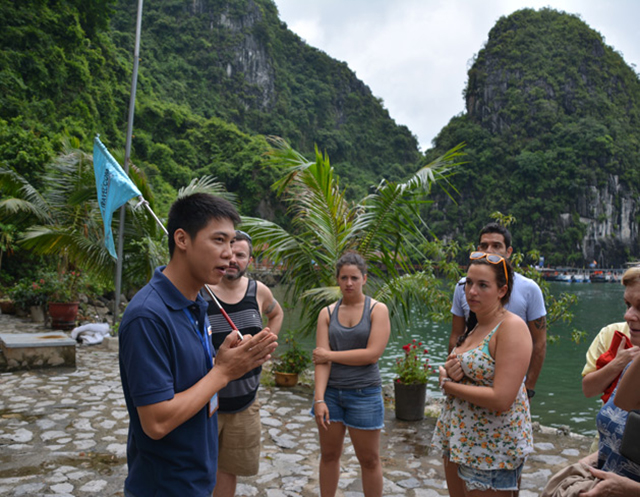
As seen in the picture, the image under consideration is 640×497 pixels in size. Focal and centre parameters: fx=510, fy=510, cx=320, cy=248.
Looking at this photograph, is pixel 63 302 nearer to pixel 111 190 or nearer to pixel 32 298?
pixel 32 298

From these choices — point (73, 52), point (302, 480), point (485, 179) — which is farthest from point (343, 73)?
point (302, 480)

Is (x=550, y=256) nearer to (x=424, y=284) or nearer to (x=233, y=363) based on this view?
(x=424, y=284)

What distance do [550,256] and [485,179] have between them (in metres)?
16.1

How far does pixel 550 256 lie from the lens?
245ft

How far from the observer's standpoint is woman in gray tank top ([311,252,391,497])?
9.78 ft

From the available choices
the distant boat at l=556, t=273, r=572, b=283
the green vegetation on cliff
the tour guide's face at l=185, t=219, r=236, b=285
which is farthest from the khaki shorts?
the green vegetation on cliff

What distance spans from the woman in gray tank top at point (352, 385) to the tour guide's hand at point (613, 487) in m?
1.38

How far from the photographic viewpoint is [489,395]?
2164 mm

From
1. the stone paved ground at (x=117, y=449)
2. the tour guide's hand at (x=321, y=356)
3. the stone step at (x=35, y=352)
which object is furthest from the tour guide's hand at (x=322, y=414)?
the stone step at (x=35, y=352)

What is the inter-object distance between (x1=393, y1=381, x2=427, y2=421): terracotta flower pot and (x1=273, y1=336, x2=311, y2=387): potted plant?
182 centimetres

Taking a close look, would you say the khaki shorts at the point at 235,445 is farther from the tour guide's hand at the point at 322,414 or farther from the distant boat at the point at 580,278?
the distant boat at the point at 580,278

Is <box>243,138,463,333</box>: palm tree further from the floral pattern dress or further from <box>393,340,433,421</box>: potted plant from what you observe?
the floral pattern dress

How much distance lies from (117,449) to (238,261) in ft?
8.33

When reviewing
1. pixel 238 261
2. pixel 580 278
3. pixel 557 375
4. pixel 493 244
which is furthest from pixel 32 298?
pixel 580 278
